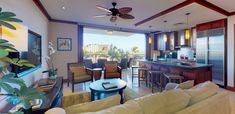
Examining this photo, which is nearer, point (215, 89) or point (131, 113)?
point (131, 113)

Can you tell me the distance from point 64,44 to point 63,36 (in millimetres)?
327

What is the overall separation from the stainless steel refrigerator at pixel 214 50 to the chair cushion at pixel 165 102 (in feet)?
14.2

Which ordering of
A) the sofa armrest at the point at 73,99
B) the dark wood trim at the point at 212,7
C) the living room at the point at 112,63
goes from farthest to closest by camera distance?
the dark wood trim at the point at 212,7 → the sofa armrest at the point at 73,99 → the living room at the point at 112,63

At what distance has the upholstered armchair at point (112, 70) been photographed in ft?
16.7

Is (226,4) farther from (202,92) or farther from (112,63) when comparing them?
(112,63)

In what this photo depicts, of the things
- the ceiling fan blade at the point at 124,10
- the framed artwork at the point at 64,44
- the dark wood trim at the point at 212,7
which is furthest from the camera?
the framed artwork at the point at 64,44

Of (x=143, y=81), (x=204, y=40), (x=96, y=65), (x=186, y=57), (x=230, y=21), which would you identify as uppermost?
(x=230, y=21)

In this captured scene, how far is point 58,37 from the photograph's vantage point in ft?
17.6

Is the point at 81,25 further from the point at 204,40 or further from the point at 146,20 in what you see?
the point at 204,40

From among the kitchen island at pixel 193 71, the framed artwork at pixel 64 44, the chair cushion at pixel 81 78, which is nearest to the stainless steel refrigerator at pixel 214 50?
the kitchen island at pixel 193 71

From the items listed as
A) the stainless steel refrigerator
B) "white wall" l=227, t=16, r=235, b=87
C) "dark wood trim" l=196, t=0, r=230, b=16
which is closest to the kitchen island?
"white wall" l=227, t=16, r=235, b=87

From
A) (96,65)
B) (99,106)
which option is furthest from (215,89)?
(96,65)

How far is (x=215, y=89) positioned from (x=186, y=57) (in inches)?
198

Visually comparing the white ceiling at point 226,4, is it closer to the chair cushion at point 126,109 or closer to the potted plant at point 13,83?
the chair cushion at point 126,109
